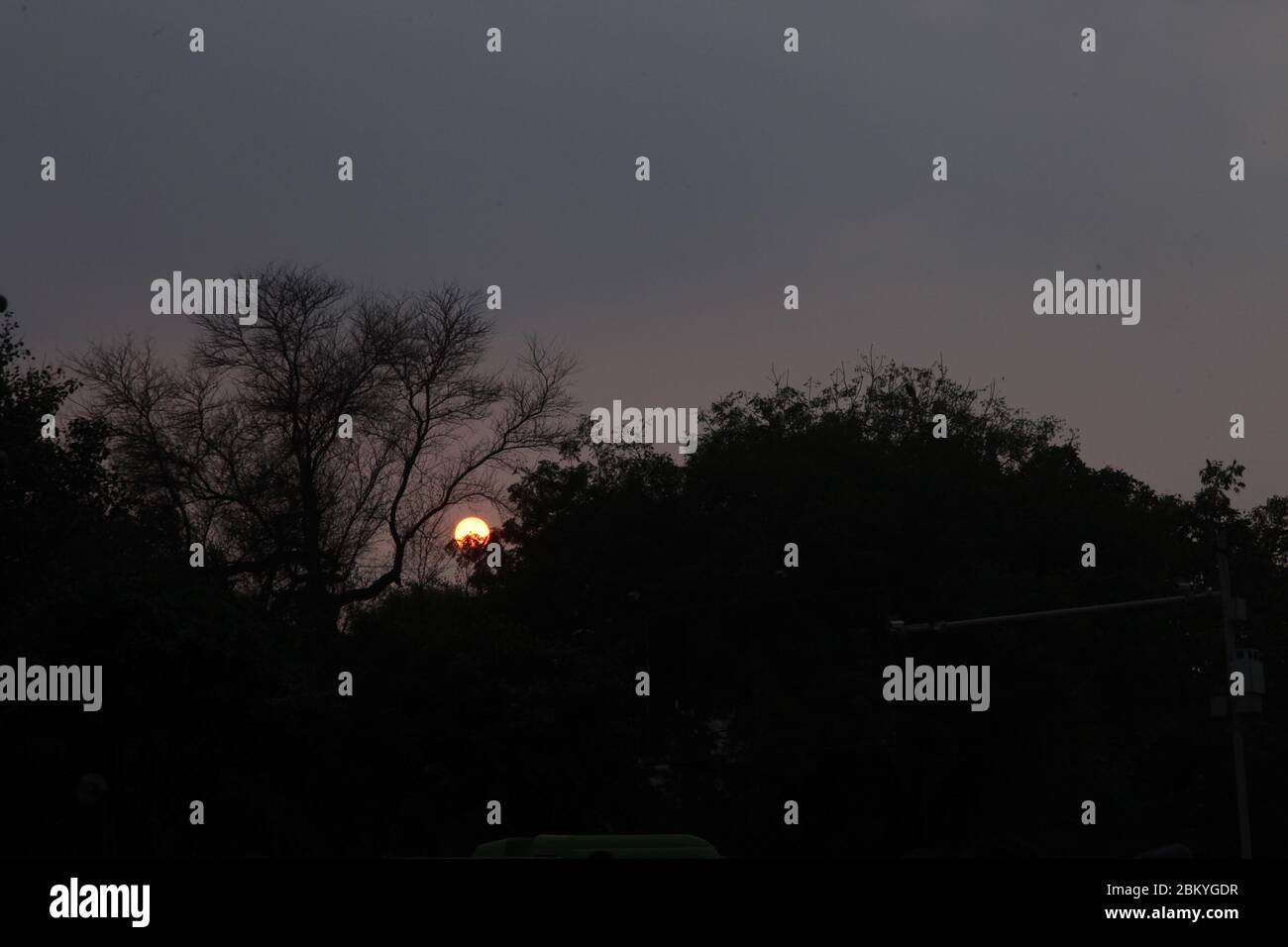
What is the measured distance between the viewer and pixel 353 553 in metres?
47.2

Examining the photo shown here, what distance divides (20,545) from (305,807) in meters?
8.50

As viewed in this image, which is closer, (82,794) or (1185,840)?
(82,794)

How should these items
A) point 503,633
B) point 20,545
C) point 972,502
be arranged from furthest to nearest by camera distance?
point 972,502 < point 503,633 < point 20,545

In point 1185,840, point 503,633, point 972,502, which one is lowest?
point 1185,840

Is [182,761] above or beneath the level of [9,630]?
beneath

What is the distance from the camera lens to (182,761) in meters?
33.6
